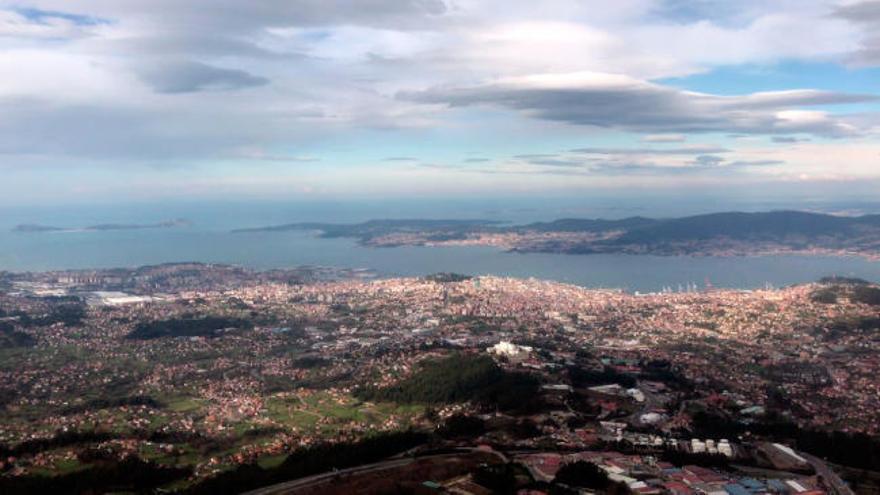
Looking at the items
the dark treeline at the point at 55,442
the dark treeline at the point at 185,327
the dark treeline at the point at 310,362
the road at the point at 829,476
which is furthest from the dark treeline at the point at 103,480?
the dark treeline at the point at 185,327

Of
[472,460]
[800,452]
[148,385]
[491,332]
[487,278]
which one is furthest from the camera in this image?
[487,278]

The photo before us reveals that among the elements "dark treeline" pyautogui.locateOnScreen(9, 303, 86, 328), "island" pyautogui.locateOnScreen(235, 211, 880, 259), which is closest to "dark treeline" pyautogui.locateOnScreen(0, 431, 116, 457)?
"dark treeline" pyautogui.locateOnScreen(9, 303, 86, 328)

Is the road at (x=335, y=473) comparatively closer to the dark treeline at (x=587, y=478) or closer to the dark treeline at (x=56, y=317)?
the dark treeline at (x=587, y=478)

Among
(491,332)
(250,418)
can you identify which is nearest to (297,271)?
(491,332)

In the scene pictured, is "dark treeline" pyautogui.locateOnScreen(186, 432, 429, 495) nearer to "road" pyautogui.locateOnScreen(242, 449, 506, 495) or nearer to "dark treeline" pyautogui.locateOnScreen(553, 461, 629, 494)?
"road" pyautogui.locateOnScreen(242, 449, 506, 495)

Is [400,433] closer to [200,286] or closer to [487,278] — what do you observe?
[487,278]

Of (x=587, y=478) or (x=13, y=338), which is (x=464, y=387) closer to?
(x=587, y=478)

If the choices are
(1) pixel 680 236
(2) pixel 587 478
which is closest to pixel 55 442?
(2) pixel 587 478
